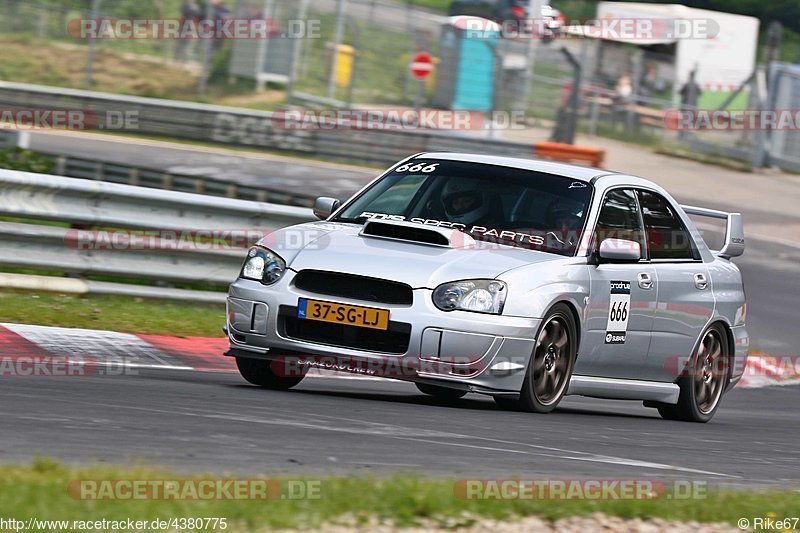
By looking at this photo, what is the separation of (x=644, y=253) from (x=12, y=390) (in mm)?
4103

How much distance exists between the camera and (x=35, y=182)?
36.0 ft

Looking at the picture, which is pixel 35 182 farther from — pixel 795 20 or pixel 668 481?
pixel 795 20

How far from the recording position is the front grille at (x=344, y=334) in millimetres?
7531

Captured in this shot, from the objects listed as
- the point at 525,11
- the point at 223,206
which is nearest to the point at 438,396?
the point at 223,206

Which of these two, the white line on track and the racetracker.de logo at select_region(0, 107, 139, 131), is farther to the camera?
the racetracker.de logo at select_region(0, 107, 139, 131)

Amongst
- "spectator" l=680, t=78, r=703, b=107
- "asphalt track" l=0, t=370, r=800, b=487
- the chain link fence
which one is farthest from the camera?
"spectator" l=680, t=78, r=703, b=107

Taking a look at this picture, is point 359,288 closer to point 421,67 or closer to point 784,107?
point 421,67

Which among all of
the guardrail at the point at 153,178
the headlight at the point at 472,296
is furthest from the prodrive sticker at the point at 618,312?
the guardrail at the point at 153,178

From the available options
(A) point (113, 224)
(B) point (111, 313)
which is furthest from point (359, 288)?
(A) point (113, 224)

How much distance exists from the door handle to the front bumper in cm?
213

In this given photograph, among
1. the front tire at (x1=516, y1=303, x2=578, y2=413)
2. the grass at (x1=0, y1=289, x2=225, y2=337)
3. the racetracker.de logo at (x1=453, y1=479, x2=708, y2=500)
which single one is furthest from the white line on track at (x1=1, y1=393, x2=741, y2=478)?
the grass at (x1=0, y1=289, x2=225, y2=337)

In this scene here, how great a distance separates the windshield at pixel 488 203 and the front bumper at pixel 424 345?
0.83 metres

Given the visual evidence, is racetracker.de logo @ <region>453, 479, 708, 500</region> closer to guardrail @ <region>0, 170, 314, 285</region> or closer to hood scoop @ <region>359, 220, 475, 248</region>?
hood scoop @ <region>359, 220, 475, 248</region>

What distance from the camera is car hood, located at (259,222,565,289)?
299 inches
